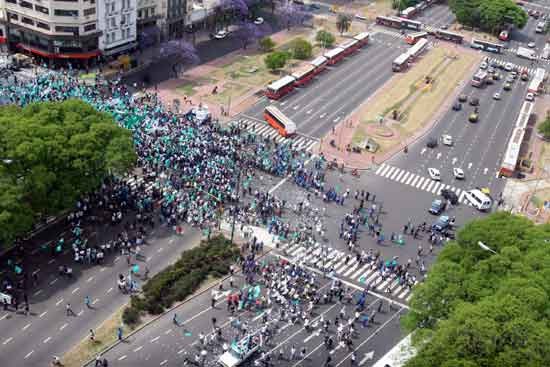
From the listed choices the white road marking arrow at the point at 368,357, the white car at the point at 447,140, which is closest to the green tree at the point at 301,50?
the white car at the point at 447,140

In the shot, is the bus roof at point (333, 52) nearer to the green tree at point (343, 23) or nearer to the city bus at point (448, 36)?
the green tree at point (343, 23)

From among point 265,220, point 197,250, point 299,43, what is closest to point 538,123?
point 299,43

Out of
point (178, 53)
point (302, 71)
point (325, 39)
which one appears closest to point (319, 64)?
point (302, 71)

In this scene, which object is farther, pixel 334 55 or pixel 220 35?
pixel 220 35

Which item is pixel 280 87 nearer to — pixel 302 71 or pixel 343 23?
pixel 302 71

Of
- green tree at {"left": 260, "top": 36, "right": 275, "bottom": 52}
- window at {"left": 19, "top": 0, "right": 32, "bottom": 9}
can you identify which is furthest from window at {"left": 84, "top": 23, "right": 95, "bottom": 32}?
green tree at {"left": 260, "top": 36, "right": 275, "bottom": 52}

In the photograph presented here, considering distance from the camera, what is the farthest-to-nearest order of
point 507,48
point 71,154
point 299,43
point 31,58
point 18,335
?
point 507,48, point 299,43, point 31,58, point 71,154, point 18,335

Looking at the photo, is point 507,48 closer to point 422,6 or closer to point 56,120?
point 422,6
